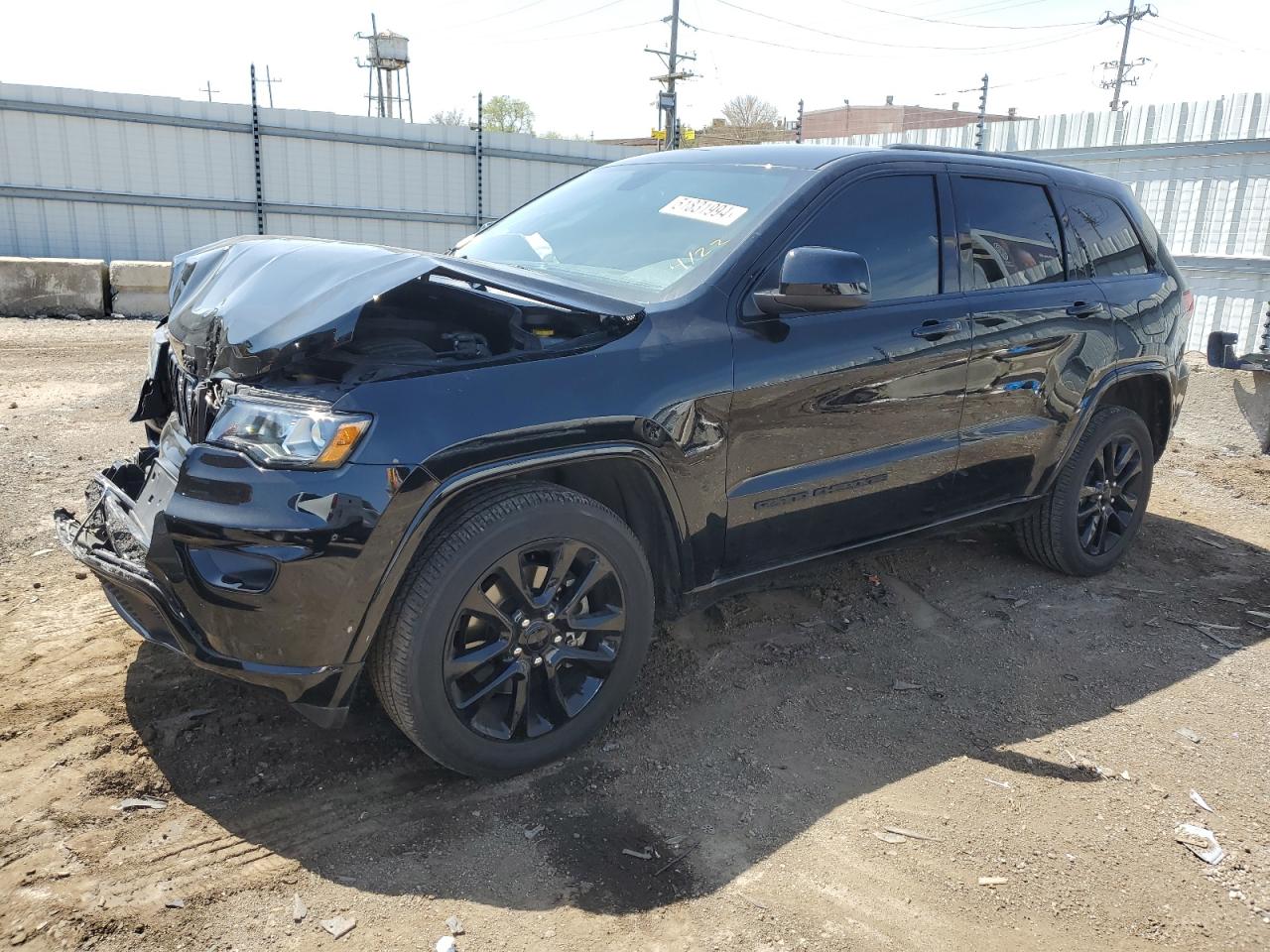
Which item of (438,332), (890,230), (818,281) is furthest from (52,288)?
(818,281)

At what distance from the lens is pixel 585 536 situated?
2807 millimetres

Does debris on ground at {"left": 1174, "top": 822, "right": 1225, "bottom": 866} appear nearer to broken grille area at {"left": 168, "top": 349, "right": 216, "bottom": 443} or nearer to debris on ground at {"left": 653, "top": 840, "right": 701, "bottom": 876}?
debris on ground at {"left": 653, "top": 840, "right": 701, "bottom": 876}

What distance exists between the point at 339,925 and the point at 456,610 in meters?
0.82

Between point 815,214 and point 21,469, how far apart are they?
183 inches

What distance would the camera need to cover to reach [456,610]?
8.59ft

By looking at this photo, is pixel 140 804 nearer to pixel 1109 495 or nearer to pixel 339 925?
pixel 339 925

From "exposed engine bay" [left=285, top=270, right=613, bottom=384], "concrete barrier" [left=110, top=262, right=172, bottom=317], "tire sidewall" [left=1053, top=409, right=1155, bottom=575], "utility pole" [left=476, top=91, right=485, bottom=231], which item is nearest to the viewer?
"exposed engine bay" [left=285, top=270, right=613, bottom=384]

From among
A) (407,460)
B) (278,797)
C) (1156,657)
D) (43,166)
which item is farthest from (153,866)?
(43,166)

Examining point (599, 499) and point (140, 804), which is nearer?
point (140, 804)

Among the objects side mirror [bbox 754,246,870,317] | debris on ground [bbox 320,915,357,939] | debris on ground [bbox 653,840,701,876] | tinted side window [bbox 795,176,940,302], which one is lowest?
debris on ground [bbox 653,840,701,876]

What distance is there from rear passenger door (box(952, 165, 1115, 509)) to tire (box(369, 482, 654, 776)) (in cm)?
178

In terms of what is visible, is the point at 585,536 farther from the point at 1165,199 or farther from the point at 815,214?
the point at 1165,199

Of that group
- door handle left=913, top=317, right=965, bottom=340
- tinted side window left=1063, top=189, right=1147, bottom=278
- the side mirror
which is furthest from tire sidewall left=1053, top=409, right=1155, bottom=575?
the side mirror

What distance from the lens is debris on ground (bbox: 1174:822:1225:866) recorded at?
274cm
